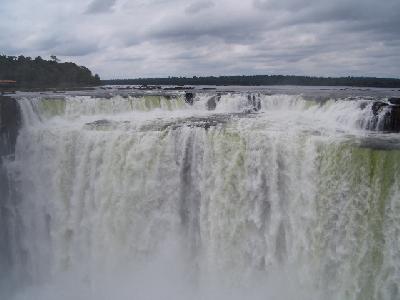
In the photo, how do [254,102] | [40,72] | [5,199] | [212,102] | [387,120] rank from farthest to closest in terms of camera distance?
1. [40,72]
2. [212,102]
3. [254,102]
4. [5,199]
5. [387,120]

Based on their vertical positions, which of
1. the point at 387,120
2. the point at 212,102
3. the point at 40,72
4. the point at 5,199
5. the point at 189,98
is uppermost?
the point at 40,72

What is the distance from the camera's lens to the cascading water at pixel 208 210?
8.89m

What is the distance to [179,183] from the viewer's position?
36.8 ft

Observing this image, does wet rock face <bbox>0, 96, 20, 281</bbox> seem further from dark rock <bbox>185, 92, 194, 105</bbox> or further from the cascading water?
dark rock <bbox>185, 92, 194, 105</bbox>

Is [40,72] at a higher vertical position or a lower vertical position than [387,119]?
higher

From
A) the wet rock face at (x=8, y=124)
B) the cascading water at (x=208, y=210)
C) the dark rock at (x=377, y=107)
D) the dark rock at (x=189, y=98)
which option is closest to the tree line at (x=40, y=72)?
the dark rock at (x=189, y=98)

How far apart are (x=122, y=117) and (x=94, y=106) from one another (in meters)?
1.40

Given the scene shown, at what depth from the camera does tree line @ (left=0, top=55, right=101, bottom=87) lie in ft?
109

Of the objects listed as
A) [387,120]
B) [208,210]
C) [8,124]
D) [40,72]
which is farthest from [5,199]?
[40,72]

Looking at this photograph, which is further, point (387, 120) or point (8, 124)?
point (8, 124)

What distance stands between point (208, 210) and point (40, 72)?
2756 cm

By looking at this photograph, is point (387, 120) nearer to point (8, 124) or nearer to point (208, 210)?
point (208, 210)

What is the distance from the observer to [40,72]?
3381 cm

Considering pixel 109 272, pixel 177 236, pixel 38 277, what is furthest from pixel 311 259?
pixel 38 277
